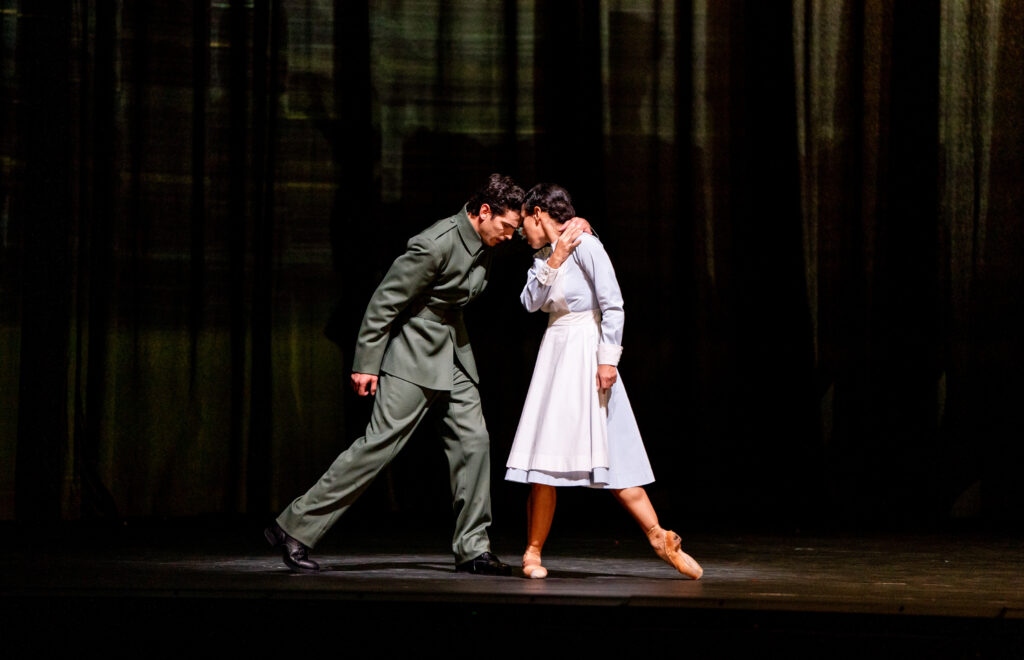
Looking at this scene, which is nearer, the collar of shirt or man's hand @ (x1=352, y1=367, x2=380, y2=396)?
man's hand @ (x1=352, y1=367, x2=380, y2=396)

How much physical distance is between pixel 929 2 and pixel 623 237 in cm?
174

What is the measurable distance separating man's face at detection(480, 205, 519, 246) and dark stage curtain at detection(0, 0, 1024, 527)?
154 cm

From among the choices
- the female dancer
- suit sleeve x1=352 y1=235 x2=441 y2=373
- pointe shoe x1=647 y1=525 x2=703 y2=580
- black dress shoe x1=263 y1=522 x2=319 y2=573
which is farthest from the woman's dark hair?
black dress shoe x1=263 y1=522 x2=319 y2=573

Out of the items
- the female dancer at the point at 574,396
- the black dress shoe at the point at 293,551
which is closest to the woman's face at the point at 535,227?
the female dancer at the point at 574,396

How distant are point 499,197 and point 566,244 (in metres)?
0.26

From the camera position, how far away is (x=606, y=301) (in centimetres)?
383

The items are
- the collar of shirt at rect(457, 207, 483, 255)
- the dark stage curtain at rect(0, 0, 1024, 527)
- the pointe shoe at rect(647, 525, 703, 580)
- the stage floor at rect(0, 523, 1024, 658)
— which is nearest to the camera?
the stage floor at rect(0, 523, 1024, 658)

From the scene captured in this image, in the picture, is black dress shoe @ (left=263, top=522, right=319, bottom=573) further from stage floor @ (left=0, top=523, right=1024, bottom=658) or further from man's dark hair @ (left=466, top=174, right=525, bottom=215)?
man's dark hair @ (left=466, top=174, right=525, bottom=215)

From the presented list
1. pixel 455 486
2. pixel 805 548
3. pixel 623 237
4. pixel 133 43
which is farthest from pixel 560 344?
pixel 133 43

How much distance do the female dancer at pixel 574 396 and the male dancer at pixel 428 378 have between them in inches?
5.2

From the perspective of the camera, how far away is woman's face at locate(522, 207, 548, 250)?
3.98 meters

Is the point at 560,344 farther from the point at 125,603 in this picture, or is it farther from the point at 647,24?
the point at 647,24

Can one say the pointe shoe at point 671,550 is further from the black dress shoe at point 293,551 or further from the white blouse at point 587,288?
the black dress shoe at point 293,551

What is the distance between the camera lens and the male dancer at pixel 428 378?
3.88m
